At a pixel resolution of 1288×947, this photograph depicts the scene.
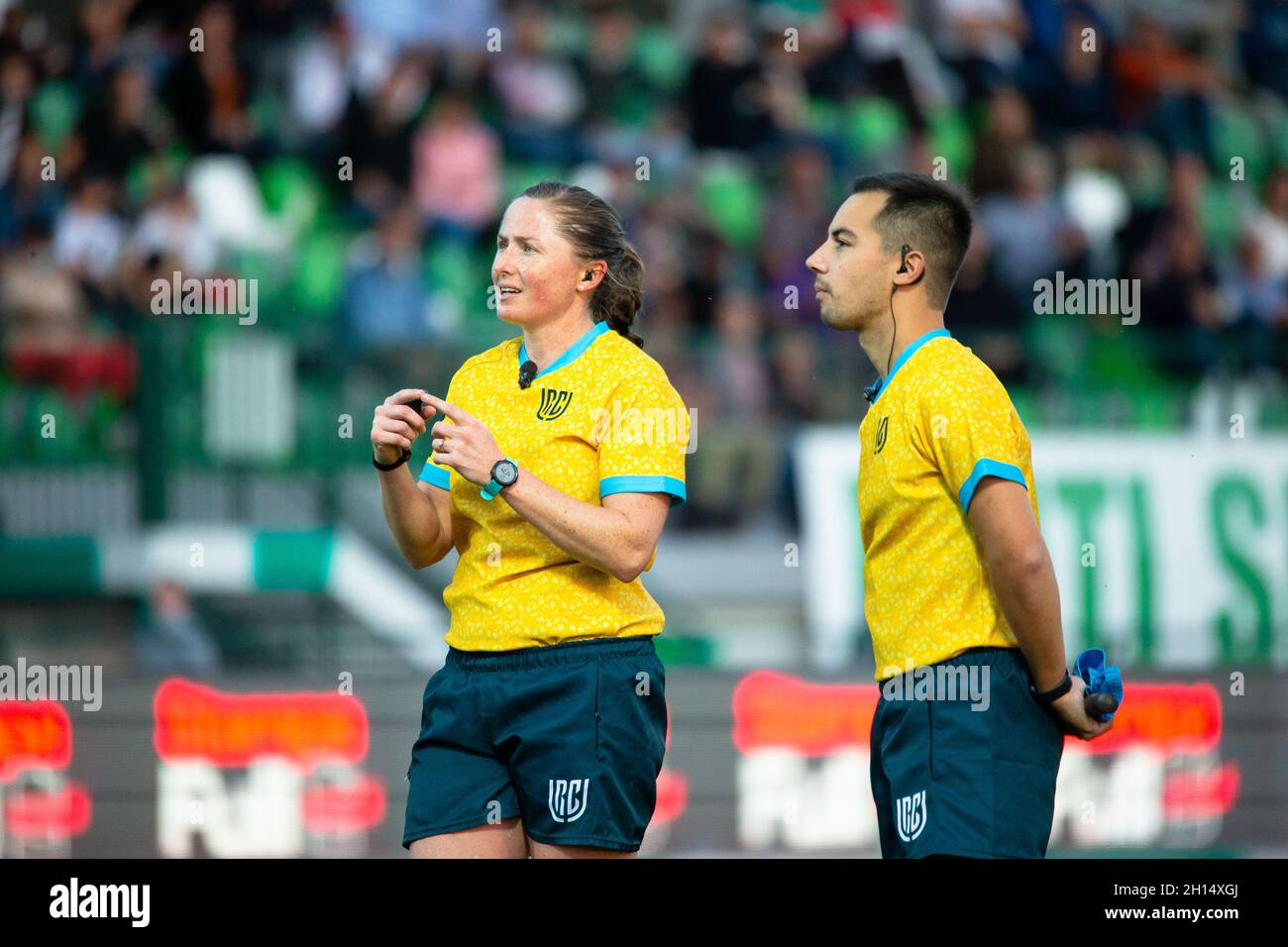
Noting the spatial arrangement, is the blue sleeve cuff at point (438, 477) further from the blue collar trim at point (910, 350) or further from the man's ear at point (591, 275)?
the blue collar trim at point (910, 350)

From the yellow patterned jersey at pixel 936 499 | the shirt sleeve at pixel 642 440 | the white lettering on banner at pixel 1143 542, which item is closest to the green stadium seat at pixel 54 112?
the white lettering on banner at pixel 1143 542

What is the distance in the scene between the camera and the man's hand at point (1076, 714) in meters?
4.09

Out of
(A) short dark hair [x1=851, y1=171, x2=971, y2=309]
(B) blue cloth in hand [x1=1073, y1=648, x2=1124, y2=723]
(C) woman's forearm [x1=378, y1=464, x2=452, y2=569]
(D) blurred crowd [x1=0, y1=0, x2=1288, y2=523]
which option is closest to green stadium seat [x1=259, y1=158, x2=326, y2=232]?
(D) blurred crowd [x1=0, y1=0, x2=1288, y2=523]

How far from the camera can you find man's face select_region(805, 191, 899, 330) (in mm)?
4297

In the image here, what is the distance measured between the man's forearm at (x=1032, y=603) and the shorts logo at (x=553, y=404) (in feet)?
3.23

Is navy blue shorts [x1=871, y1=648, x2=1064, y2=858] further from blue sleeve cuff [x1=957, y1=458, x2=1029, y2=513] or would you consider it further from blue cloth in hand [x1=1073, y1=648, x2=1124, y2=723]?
blue sleeve cuff [x1=957, y1=458, x2=1029, y2=513]

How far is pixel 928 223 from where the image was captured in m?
4.33

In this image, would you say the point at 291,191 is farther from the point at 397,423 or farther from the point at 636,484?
the point at 636,484

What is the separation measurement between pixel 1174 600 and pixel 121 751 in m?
5.07

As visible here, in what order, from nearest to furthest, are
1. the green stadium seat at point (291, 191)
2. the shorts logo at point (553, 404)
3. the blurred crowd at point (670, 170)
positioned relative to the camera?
the shorts logo at point (553, 404) < the blurred crowd at point (670, 170) < the green stadium seat at point (291, 191)

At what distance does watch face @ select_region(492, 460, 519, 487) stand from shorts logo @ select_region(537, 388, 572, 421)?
257mm

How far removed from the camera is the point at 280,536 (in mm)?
9312

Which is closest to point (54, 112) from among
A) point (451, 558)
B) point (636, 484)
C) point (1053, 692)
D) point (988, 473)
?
point (451, 558)
